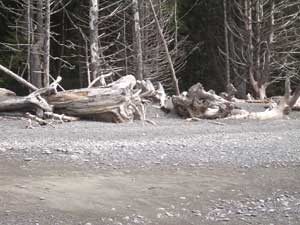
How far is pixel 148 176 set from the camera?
7.19 meters

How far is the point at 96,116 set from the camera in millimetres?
12930

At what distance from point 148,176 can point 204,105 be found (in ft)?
23.2

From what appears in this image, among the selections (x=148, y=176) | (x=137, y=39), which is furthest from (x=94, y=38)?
(x=148, y=176)

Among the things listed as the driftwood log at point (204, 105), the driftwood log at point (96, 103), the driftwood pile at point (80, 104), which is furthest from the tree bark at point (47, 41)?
the driftwood log at point (204, 105)

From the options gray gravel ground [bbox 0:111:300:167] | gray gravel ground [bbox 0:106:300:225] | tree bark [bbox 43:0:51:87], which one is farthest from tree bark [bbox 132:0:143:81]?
gray gravel ground [bbox 0:106:300:225]

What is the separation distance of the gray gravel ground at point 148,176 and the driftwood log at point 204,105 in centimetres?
281

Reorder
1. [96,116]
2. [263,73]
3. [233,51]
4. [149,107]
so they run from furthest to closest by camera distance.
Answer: [233,51]
[263,73]
[149,107]
[96,116]

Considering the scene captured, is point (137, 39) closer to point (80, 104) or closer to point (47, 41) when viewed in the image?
point (47, 41)

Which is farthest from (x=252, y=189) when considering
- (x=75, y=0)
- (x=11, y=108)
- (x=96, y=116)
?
(x=75, y=0)

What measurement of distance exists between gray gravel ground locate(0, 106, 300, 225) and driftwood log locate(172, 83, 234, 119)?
9.22 ft

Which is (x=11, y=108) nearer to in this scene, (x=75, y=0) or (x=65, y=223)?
(x=65, y=223)

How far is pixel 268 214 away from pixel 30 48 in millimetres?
15185

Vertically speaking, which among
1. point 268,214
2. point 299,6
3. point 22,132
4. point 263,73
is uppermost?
point 299,6

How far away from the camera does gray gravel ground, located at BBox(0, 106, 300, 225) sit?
564 cm
